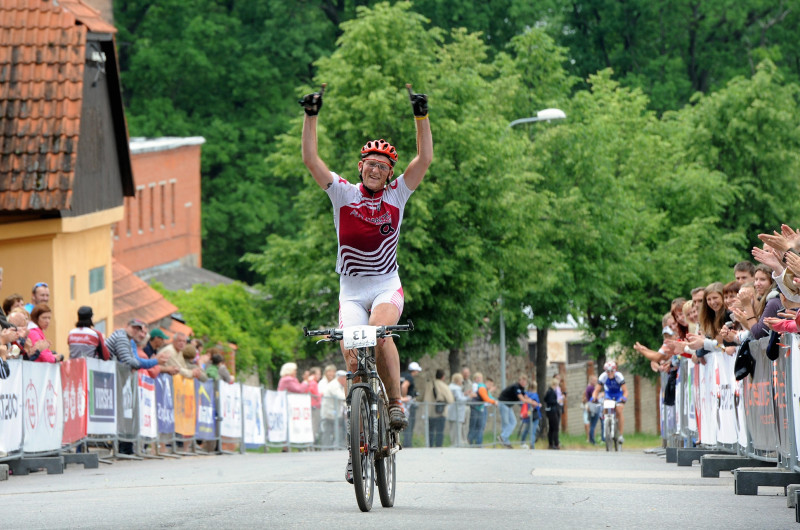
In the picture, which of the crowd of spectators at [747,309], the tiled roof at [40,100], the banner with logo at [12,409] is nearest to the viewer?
the crowd of spectators at [747,309]

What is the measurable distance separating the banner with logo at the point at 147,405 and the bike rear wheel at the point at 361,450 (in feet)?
34.4

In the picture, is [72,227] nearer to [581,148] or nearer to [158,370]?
[158,370]

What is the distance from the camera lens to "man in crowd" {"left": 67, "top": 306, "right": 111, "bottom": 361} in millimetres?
19703

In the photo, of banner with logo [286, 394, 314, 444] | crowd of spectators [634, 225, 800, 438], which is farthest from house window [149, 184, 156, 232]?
crowd of spectators [634, 225, 800, 438]

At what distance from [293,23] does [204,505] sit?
5700 cm

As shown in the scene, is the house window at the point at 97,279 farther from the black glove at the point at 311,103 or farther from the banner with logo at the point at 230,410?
the black glove at the point at 311,103

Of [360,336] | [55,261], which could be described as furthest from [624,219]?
[360,336]

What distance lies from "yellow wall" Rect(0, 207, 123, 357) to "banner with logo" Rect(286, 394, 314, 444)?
4225 millimetres

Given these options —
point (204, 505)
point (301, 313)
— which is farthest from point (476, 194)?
point (204, 505)

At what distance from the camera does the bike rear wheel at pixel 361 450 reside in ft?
34.4

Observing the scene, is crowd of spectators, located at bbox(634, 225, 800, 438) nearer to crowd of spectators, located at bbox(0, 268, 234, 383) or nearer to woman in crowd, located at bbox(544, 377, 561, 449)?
crowd of spectators, located at bbox(0, 268, 234, 383)

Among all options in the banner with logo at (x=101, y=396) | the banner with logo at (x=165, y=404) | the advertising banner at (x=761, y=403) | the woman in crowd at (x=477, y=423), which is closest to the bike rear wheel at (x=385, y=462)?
the advertising banner at (x=761, y=403)

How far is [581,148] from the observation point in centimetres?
4841

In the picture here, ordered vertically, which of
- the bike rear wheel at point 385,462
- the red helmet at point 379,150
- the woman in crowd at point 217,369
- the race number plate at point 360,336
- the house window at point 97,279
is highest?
the house window at point 97,279
